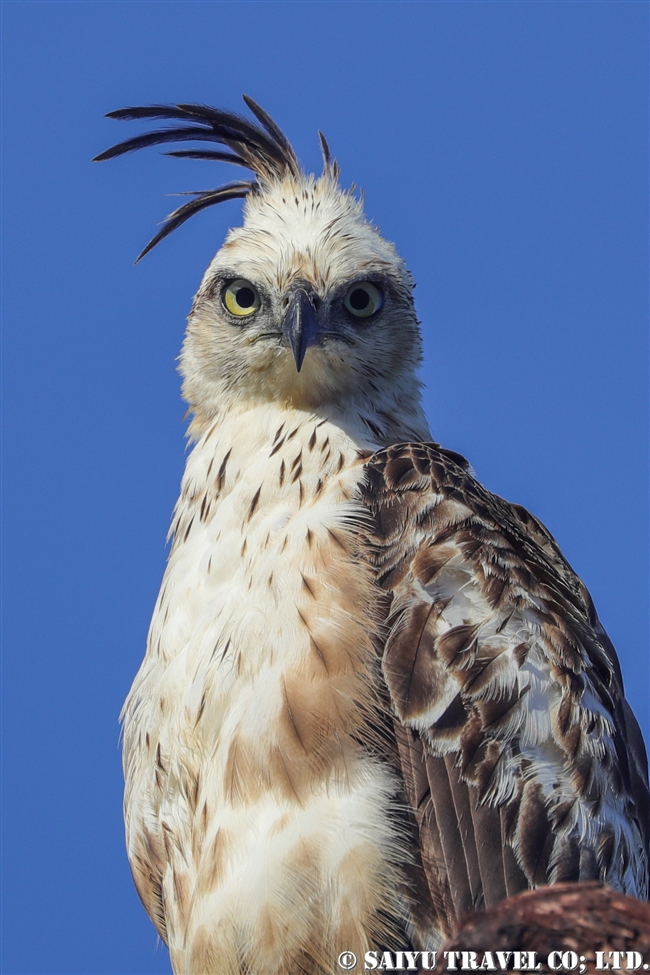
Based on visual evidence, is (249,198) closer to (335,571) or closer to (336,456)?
(336,456)

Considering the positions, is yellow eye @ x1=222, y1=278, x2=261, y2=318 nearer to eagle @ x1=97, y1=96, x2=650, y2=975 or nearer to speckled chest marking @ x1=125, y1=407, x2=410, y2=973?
eagle @ x1=97, y1=96, x2=650, y2=975

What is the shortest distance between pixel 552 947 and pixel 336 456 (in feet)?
11.4

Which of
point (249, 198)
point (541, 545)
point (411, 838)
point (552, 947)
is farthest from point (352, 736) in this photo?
point (249, 198)

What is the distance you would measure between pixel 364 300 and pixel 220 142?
5.84ft

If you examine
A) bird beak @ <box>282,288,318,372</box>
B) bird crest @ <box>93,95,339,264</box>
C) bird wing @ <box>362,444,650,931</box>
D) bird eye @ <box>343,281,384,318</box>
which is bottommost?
bird wing @ <box>362,444,650,931</box>

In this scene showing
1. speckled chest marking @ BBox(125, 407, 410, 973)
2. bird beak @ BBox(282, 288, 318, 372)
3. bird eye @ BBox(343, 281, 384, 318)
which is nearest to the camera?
speckled chest marking @ BBox(125, 407, 410, 973)

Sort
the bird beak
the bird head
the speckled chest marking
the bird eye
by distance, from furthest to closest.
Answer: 1. the bird eye
2. the bird head
3. the bird beak
4. the speckled chest marking

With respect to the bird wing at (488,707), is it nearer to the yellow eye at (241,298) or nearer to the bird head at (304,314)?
the bird head at (304,314)

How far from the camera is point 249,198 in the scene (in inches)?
270

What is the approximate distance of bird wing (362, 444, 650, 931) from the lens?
4422 mm

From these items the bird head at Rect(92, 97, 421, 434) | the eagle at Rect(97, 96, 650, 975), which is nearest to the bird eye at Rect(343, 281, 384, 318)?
the bird head at Rect(92, 97, 421, 434)

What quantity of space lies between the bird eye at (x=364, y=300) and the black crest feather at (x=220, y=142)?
116 cm

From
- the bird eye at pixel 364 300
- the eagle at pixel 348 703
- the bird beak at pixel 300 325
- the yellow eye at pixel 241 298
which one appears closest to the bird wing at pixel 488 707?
the eagle at pixel 348 703

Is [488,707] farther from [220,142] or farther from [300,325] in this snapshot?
[220,142]
